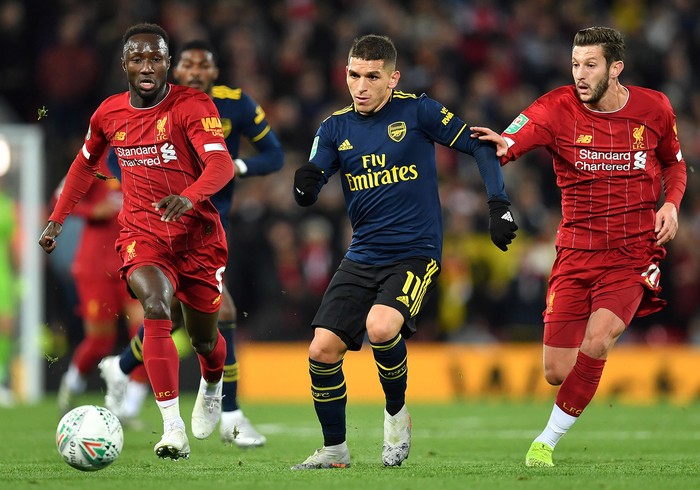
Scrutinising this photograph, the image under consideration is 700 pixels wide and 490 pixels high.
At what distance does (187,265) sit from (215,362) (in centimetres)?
103

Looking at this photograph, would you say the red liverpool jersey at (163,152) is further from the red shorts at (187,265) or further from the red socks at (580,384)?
the red socks at (580,384)

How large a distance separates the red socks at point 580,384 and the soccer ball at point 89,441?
2.56 m

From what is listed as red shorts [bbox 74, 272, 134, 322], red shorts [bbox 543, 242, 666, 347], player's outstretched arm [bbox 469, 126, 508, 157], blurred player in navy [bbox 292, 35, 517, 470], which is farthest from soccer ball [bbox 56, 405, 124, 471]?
red shorts [bbox 74, 272, 134, 322]

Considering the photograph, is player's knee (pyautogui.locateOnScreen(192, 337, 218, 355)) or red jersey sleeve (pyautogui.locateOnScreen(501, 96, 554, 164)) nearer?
red jersey sleeve (pyautogui.locateOnScreen(501, 96, 554, 164))

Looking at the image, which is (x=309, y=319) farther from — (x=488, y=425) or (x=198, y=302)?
(x=198, y=302)

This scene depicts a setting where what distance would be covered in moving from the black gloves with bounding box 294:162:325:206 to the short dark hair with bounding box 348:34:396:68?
2.38 feet

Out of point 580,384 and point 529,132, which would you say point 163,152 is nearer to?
point 529,132

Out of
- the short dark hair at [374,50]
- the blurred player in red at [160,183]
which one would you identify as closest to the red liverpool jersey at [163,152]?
the blurred player in red at [160,183]

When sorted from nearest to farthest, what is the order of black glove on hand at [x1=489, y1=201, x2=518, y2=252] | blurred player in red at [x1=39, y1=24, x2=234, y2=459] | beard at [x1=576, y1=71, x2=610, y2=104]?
black glove on hand at [x1=489, y1=201, x2=518, y2=252], blurred player in red at [x1=39, y1=24, x2=234, y2=459], beard at [x1=576, y1=71, x2=610, y2=104]

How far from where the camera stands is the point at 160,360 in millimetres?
6832

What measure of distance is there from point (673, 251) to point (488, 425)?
18.9 feet

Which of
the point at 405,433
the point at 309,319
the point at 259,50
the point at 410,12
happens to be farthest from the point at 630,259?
the point at 410,12

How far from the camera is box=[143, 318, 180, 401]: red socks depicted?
680 centimetres

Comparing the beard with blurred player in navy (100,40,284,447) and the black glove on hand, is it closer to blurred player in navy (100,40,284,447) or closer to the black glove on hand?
the black glove on hand
